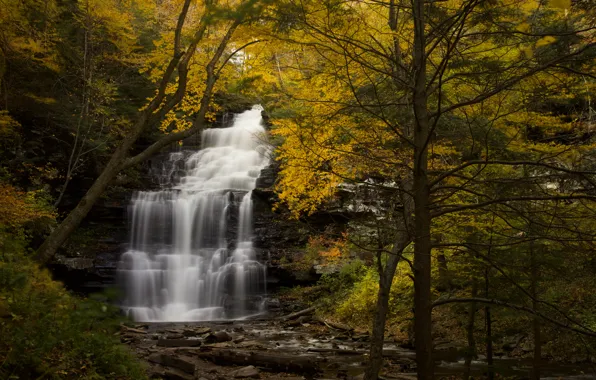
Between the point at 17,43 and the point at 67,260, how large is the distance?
9327mm

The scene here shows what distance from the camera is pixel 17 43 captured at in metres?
12.5

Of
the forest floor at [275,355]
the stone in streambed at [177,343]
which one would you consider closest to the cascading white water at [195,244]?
the forest floor at [275,355]

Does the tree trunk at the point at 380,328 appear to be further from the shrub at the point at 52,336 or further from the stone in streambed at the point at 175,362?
the shrub at the point at 52,336

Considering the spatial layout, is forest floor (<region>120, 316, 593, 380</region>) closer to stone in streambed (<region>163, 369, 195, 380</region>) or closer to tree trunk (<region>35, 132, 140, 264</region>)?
stone in streambed (<region>163, 369, 195, 380</region>)

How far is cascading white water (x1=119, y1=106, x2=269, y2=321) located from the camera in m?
18.1

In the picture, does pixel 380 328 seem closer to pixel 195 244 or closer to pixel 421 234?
pixel 421 234

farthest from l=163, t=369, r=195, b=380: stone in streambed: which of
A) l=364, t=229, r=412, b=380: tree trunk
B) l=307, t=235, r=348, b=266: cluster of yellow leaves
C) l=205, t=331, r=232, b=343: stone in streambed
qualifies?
l=307, t=235, r=348, b=266: cluster of yellow leaves

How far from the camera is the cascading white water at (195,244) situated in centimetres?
1806

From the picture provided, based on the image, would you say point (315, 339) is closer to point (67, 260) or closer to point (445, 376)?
point (445, 376)

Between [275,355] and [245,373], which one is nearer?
[245,373]

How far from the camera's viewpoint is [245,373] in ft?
27.1

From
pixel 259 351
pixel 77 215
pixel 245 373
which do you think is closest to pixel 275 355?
pixel 259 351

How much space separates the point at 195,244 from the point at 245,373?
12844 mm

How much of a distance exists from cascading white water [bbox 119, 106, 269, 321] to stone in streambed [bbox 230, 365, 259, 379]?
9.18 m
